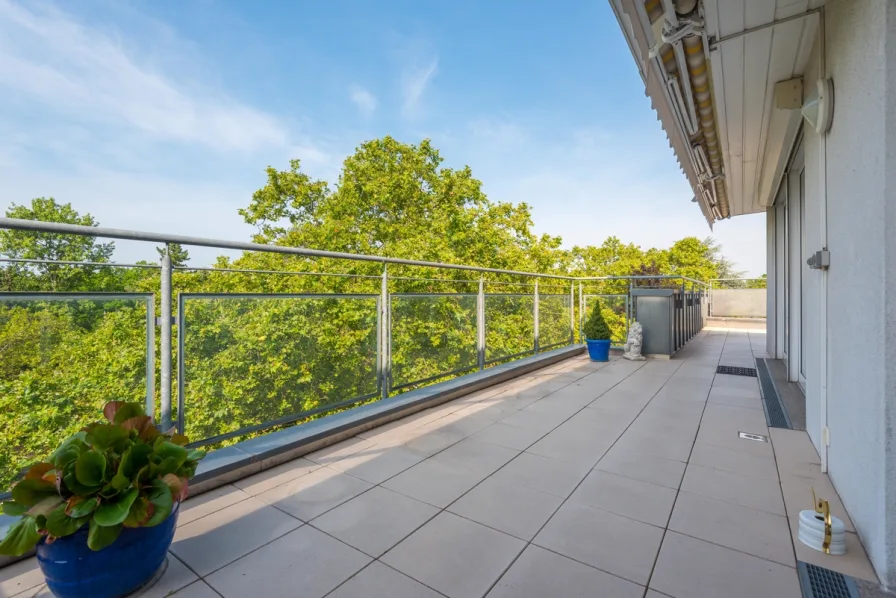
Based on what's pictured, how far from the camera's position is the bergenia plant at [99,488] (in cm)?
119

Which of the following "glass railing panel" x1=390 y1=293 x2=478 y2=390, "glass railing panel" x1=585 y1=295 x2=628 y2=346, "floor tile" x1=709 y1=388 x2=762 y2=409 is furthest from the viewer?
"glass railing panel" x1=585 y1=295 x2=628 y2=346

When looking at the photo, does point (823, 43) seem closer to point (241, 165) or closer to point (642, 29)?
point (642, 29)

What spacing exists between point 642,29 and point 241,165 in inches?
817

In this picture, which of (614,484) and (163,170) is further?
(163,170)

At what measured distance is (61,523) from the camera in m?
1.18

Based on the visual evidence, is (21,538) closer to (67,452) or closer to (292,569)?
(67,452)

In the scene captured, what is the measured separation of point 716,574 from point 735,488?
850mm

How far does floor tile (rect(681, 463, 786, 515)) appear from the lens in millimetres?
1956

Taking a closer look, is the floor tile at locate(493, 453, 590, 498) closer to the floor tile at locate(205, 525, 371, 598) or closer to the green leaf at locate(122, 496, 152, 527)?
the floor tile at locate(205, 525, 371, 598)

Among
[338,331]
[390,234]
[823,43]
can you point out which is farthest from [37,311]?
[390,234]

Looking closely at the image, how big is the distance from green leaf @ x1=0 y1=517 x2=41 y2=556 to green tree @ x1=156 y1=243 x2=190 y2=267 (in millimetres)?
1188

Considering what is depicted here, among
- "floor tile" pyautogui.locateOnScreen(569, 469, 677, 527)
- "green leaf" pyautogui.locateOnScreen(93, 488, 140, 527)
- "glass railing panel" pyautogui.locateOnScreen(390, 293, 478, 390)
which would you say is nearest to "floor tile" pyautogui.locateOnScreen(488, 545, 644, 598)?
"floor tile" pyautogui.locateOnScreen(569, 469, 677, 527)

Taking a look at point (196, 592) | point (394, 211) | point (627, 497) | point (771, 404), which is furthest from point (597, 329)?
point (394, 211)

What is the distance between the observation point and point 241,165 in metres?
19.2
